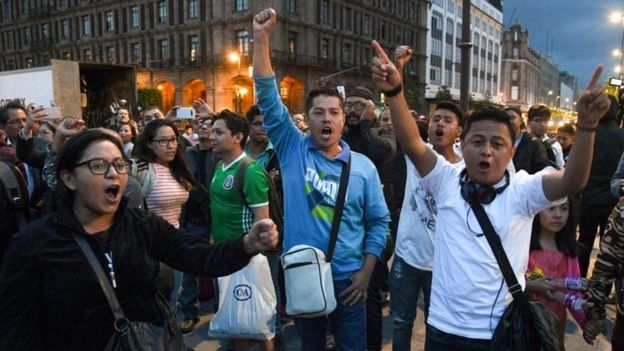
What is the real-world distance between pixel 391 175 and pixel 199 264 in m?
3.23

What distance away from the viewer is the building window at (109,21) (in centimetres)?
4776

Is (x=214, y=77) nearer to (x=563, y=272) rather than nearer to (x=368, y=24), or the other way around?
(x=368, y=24)

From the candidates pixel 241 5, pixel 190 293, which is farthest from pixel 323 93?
pixel 241 5

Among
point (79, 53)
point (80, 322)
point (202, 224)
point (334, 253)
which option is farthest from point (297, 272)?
point (79, 53)

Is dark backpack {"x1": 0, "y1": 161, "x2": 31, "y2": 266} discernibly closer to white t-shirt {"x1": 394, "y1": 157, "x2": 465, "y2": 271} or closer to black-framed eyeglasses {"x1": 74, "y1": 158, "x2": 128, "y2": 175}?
black-framed eyeglasses {"x1": 74, "y1": 158, "x2": 128, "y2": 175}

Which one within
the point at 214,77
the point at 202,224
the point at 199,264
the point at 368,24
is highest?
the point at 368,24

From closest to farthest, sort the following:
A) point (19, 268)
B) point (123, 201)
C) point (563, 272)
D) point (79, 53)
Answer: point (19, 268)
point (123, 201)
point (563, 272)
point (79, 53)

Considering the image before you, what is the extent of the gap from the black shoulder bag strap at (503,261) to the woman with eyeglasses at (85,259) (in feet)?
3.21

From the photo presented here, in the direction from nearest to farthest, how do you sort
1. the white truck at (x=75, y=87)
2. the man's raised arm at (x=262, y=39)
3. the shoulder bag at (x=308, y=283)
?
the shoulder bag at (x=308, y=283) < the man's raised arm at (x=262, y=39) < the white truck at (x=75, y=87)

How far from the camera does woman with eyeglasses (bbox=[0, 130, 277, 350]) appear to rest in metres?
1.94

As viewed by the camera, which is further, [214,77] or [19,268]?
[214,77]

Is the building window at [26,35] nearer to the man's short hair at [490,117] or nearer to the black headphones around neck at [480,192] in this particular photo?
the man's short hair at [490,117]

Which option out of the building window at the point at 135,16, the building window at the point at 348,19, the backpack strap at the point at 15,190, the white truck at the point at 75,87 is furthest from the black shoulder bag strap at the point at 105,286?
the building window at the point at 135,16

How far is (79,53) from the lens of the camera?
5031cm
